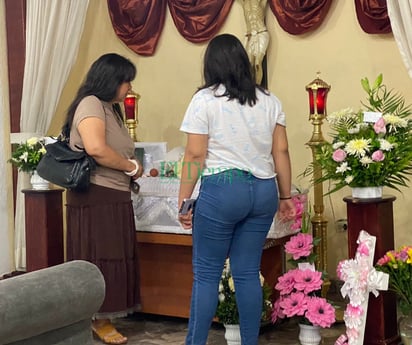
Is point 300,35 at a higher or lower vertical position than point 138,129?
higher

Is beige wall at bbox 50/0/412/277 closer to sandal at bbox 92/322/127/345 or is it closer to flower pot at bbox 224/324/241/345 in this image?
flower pot at bbox 224/324/241/345

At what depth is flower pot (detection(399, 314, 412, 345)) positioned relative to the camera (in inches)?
129

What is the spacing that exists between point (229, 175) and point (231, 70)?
39cm

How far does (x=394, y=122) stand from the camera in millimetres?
3275

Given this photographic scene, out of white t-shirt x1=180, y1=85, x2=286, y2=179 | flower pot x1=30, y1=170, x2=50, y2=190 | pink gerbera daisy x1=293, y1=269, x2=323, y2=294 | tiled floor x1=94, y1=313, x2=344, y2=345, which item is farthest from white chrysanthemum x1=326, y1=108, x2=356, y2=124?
flower pot x1=30, y1=170, x2=50, y2=190

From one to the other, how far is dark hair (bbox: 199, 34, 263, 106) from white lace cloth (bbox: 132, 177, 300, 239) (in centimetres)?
98

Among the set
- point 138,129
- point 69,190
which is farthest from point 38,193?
point 138,129

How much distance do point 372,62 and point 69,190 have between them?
1927 millimetres

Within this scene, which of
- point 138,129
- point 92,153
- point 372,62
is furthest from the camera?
point 138,129

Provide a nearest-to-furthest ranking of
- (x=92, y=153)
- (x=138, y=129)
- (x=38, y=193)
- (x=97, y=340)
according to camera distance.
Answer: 1. (x=92, y=153)
2. (x=97, y=340)
3. (x=38, y=193)
4. (x=138, y=129)

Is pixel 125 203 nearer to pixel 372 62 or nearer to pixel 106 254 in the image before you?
pixel 106 254

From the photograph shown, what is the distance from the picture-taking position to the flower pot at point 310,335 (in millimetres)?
3557

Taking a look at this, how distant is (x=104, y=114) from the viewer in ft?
11.6

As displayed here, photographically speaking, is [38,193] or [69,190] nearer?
[69,190]
